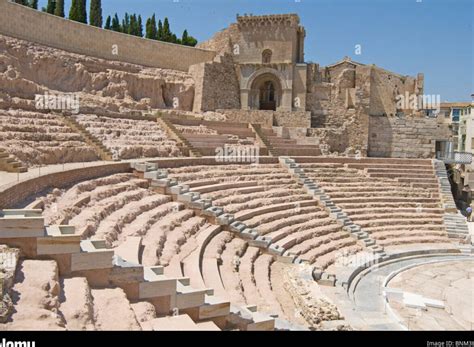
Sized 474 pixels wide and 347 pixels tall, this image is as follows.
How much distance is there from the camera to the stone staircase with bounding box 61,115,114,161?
1325cm

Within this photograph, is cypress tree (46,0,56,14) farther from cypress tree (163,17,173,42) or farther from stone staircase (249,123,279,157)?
stone staircase (249,123,279,157)

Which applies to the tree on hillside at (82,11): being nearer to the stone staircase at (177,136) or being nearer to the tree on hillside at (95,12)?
the tree on hillside at (95,12)

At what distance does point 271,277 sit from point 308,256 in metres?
2.14

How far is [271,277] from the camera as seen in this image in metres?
10.2

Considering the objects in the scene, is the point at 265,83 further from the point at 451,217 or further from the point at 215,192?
the point at 215,192

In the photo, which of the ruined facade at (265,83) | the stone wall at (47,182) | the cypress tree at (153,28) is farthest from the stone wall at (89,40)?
the stone wall at (47,182)

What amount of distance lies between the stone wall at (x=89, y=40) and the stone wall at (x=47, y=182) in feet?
41.7

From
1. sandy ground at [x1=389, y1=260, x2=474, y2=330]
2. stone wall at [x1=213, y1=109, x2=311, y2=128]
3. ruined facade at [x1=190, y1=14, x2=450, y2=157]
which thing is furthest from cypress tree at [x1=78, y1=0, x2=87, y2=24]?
sandy ground at [x1=389, y1=260, x2=474, y2=330]

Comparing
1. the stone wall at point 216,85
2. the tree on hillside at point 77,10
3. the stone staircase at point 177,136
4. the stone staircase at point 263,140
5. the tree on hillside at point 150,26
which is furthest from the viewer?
the tree on hillside at point 150,26

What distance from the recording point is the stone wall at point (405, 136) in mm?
23281

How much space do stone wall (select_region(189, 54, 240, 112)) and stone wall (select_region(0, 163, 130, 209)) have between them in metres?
15.2

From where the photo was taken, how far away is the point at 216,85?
27.1 metres

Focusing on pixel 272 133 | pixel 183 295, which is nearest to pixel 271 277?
pixel 183 295

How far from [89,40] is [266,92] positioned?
12.4m
